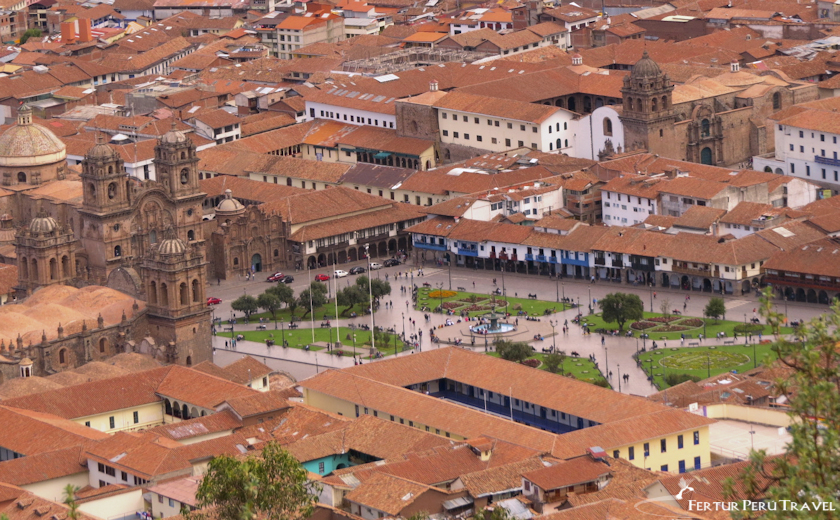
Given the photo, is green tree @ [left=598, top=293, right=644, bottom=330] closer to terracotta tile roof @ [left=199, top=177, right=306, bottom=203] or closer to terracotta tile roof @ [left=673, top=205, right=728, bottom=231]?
terracotta tile roof @ [left=673, top=205, right=728, bottom=231]

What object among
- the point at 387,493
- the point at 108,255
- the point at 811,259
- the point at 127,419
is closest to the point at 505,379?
the point at 127,419

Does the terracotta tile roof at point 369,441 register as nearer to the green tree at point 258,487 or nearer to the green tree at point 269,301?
the green tree at point 258,487

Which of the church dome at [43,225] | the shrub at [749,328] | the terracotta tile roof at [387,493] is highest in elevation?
the terracotta tile roof at [387,493]

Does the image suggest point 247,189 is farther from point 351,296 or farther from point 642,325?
point 642,325

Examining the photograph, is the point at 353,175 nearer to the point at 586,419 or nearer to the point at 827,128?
the point at 827,128

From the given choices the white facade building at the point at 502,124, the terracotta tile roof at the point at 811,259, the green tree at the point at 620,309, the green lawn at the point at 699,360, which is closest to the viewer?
the green lawn at the point at 699,360

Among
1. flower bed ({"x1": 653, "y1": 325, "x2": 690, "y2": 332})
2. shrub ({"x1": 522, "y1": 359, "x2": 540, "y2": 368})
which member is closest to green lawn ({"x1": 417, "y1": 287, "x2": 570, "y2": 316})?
flower bed ({"x1": 653, "y1": 325, "x2": 690, "y2": 332})

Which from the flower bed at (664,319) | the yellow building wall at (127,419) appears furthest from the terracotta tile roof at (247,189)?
the yellow building wall at (127,419)

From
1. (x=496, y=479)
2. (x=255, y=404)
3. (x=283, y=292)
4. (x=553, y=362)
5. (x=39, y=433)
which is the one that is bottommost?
(x=283, y=292)
